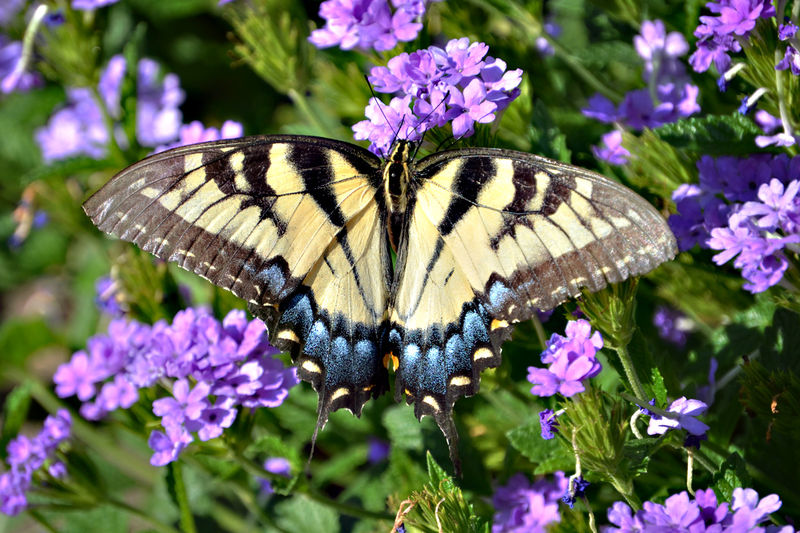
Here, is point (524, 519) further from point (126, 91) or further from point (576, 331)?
point (126, 91)

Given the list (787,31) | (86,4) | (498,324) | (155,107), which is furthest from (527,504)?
(155,107)

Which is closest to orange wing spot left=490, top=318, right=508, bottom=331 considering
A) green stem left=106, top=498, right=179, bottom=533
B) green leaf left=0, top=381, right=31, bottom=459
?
green stem left=106, top=498, right=179, bottom=533

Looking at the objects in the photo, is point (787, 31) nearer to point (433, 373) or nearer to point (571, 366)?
point (571, 366)

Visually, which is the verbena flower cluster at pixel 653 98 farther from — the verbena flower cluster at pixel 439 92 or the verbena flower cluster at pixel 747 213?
the verbena flower cluster at pixel 439 92

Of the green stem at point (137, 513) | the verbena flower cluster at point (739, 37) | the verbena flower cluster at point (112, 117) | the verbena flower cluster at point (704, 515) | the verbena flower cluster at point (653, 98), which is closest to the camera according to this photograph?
the verbena flower cluster at point (704, 515)

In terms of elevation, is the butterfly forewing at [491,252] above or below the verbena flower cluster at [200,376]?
above

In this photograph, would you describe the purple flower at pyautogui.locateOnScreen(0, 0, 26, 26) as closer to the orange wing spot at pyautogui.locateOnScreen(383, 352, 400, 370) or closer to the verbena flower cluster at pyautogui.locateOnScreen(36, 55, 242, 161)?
the verbena flower cluster at pyautogui.locateOnScreen(36, 55, 242, 161)

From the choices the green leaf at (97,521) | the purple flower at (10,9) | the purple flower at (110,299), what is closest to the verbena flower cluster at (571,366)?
the purple flower at (110,299)
